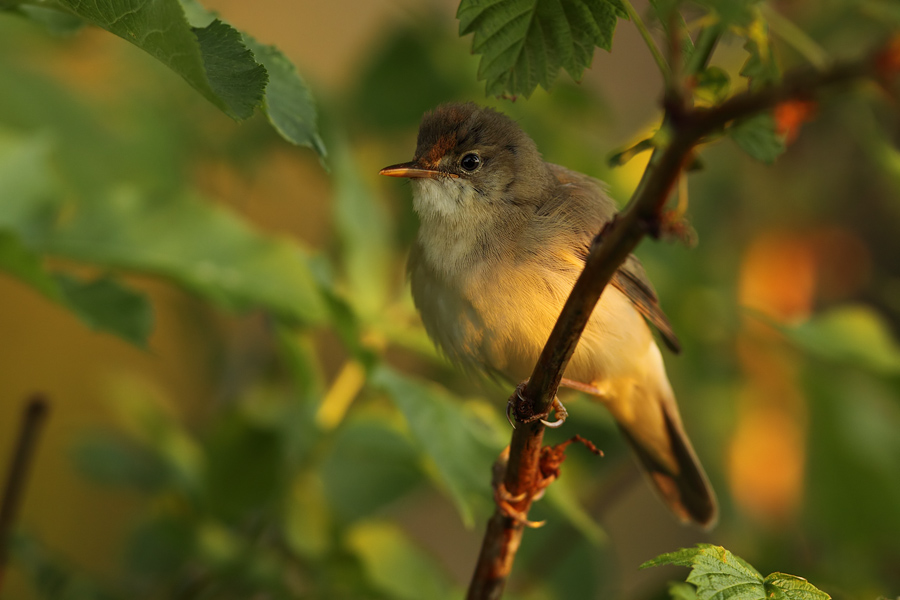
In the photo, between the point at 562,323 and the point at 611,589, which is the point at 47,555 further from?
the point at 611,589

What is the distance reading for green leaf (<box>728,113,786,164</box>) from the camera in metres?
1.12

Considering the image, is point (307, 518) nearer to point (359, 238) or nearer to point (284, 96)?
point (359, 238)

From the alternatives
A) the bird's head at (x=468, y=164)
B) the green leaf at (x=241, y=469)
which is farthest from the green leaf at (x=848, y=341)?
the green leaf at (x=241, y=469)

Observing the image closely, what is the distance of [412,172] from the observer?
1932 millimetres

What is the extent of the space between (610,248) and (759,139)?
0.50m

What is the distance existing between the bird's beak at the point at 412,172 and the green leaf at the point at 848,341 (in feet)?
2.88

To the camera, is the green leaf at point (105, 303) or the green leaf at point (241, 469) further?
the green leaf at point (241, 469)

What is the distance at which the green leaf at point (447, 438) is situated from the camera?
4.95 feet

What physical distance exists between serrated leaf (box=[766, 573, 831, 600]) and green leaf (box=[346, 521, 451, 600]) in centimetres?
104

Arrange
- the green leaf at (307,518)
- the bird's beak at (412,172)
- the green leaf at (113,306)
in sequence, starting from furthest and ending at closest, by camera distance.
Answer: the green leaf at (307,518), the bird's beak at (412,172), the green leaf at (113,306)

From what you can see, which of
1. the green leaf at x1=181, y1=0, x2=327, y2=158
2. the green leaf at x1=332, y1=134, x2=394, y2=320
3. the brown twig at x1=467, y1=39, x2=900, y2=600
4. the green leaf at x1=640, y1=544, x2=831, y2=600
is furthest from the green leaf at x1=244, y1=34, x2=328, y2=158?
the green leaf at x1=332, y1=134, x2=394, y2=320

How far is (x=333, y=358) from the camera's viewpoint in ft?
13.2

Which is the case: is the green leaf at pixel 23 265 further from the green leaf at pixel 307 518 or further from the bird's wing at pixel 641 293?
the bird's wing at pixel 641 293

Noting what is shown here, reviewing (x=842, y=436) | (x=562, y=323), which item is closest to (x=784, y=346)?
(x=842, y=436)
